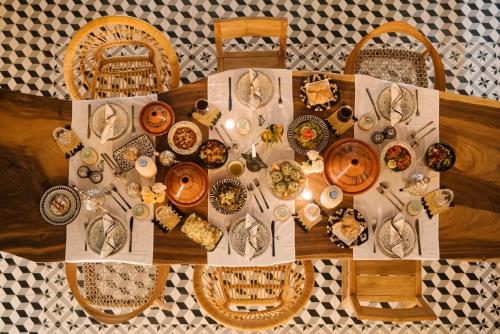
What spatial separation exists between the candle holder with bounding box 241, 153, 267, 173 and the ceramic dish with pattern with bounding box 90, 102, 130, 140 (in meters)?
0.79

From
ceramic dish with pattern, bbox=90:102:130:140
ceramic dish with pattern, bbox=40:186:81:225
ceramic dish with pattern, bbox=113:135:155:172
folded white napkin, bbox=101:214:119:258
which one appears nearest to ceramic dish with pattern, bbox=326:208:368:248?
ceramic dish with pattern, bbox=113:135:155:172

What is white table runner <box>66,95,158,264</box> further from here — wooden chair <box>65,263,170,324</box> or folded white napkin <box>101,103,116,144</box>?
wooden chair <box>65,263,170,324</box>

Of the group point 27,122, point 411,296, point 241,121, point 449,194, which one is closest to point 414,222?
point 449,194

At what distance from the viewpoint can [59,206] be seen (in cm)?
281

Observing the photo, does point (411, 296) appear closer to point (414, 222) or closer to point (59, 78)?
point (414, 222)

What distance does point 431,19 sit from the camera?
452 centimetres

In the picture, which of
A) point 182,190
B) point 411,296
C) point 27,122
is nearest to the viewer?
point 182,190

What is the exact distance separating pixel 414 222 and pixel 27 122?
2.53 m

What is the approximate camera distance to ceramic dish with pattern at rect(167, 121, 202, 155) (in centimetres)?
285

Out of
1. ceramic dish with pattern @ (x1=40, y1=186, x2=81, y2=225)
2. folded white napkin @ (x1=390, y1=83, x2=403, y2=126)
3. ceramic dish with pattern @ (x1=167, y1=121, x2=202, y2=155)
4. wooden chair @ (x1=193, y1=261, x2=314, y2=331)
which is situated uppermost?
folded white napkin @ (x1=390, y1=83, x2=403, y2=126)

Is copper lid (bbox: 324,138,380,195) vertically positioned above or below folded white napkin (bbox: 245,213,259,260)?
above

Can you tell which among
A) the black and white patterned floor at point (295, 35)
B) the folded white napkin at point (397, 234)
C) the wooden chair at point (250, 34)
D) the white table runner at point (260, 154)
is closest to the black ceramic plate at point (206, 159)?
the white table runner at point (260, 154)

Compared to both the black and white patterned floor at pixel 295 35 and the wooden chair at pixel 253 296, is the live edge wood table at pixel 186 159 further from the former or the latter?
the black and white patterned floor at pixel 295 35

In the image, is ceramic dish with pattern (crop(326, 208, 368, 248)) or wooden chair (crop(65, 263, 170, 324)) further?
wooden chair (crop(65, 263, 170, 324))
